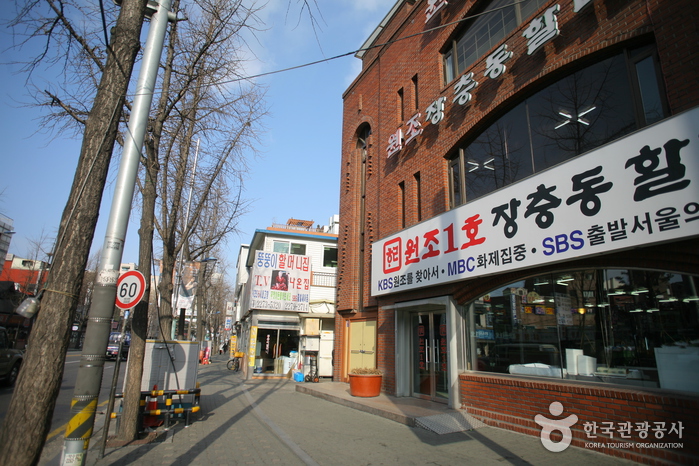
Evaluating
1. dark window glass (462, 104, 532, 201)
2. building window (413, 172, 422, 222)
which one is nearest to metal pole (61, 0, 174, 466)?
dark window glass (462, 104, 532, 201)

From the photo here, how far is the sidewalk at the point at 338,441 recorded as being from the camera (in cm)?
603

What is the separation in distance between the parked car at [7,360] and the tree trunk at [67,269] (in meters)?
12.9

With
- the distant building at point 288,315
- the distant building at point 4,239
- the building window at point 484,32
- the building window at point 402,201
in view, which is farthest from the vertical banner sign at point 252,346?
the distant building at point 4,239

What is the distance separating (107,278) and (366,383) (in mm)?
9249

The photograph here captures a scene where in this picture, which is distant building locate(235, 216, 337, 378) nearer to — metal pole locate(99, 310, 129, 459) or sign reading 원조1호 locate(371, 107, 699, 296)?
sign reading 원조1호 locate(371, 107, 699, 296)

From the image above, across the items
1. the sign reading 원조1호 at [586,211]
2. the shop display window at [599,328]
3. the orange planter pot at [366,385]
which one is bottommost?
the orange planter pot at [366,385]

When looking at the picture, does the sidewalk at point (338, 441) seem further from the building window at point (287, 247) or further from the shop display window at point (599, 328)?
the building window at point (287, 247)

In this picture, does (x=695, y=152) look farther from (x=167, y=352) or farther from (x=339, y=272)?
(x=339, y=272)

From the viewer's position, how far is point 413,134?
39.7 ft

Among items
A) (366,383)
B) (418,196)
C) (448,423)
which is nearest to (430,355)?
(366,383)

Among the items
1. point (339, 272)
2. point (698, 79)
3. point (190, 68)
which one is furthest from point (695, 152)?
point (339, 272)

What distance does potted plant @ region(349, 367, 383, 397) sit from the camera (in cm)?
1159

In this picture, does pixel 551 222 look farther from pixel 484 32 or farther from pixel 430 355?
pixel 484 32

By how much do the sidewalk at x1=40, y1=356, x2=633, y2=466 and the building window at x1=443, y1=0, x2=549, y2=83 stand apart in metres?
8.82
